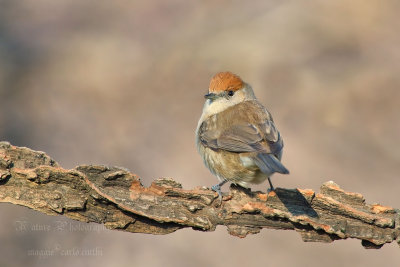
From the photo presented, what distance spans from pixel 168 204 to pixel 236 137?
1327 millimetres

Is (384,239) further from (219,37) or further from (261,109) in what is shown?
(219,37)

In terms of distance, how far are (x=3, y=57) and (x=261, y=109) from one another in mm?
9942

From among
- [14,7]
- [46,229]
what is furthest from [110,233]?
[14,7]

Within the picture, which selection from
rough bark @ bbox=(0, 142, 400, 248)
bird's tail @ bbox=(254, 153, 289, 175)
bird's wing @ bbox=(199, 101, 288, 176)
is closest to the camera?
rough bark @ bbox=(0, 142, 400, 248)

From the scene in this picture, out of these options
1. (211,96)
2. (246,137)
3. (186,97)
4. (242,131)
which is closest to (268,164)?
(246,137)

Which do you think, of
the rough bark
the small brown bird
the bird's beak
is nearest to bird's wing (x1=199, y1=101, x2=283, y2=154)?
the small brown bird

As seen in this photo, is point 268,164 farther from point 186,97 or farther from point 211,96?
point 186,97

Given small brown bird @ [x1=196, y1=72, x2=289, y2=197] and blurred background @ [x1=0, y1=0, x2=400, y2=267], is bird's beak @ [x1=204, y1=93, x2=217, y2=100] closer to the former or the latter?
small brown bird @ [x1=196, y1=72, x2=289, y2=197]

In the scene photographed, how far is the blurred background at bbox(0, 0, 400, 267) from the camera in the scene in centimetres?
871

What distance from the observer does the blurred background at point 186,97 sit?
28.6 ft

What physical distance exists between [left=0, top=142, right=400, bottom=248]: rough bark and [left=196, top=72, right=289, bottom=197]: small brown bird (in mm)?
247

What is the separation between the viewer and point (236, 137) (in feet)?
19.3

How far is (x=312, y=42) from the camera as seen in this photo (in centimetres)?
1438

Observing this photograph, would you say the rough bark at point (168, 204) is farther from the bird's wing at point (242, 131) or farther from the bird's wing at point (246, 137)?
the bird's wing at point (242, 131)
